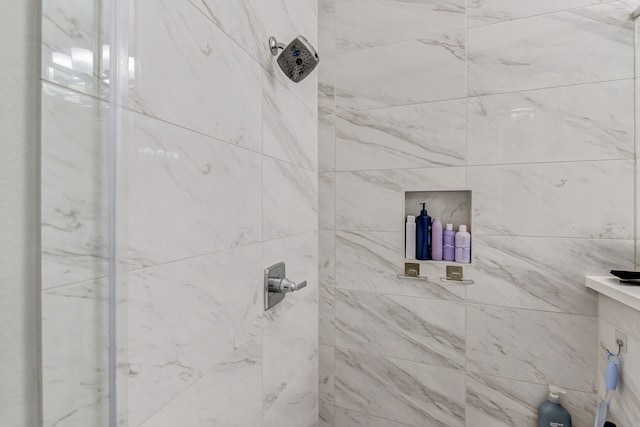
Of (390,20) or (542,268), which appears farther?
(390,20)

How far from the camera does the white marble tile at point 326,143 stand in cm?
156

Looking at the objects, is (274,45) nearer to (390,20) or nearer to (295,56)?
(295,56)

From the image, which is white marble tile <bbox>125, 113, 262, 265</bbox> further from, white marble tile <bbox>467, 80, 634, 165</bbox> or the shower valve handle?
white marble tile <bbox>467, 80, 634, 165</bbox>

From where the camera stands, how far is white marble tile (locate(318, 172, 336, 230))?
1562mm

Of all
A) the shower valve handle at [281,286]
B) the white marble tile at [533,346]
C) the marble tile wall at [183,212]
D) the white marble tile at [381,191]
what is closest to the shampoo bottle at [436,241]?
the white marble tile at [381,191]

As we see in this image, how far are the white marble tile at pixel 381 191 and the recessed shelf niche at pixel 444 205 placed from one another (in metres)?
0.04

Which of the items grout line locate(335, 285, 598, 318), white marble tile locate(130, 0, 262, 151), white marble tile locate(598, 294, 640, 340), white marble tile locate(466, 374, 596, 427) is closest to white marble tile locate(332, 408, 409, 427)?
white marble tile locate(466, 374, 596, 427)

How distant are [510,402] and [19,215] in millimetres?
1614

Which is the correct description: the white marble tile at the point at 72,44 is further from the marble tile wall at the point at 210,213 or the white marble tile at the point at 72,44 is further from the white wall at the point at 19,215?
the marble tile wall at the point at 210,213

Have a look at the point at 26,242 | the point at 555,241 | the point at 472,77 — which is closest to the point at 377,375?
the point at 555,241

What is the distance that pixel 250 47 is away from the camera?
3.12ft

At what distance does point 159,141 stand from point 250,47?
49 cm

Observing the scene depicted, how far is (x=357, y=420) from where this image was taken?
4.97 ft

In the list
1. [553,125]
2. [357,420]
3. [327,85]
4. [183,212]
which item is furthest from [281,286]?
[553,125]
